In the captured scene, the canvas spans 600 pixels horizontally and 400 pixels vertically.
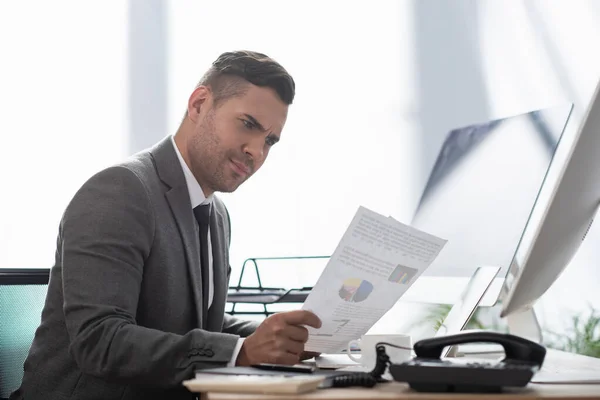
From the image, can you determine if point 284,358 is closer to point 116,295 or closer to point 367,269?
point 367,269

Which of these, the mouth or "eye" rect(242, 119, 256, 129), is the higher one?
"eye" rect(242, 119, 256, 129)

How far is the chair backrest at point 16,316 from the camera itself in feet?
5.23

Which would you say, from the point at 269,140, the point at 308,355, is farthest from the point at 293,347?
the point at 269,140

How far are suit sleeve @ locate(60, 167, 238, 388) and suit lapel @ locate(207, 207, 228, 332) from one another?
0.28 meters

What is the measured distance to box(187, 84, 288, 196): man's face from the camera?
161 cm

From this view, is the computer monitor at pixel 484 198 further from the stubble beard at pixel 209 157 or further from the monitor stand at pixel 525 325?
the stubble beard at pixel 209 157

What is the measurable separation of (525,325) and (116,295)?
754 mm

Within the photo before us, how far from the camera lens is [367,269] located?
3.54 feet

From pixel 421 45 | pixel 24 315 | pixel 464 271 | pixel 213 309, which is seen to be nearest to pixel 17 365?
pixel 24 315

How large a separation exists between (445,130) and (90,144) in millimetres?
1519

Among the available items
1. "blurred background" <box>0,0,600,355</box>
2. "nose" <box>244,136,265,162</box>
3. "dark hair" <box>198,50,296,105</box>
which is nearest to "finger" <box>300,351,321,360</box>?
"nose" <box>244,136,265,162</box>

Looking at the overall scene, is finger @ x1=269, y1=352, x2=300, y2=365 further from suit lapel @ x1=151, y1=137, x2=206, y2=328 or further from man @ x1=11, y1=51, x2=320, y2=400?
suit lapel @ x1=151, y1=137, x2=206, y2=328

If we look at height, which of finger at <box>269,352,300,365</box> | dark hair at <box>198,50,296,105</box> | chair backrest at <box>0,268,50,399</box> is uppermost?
dark hair at <box>198,50,296,105</box>

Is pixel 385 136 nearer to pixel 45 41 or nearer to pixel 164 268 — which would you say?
pixel 45 41
